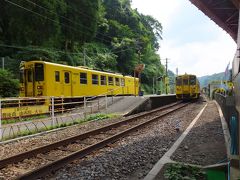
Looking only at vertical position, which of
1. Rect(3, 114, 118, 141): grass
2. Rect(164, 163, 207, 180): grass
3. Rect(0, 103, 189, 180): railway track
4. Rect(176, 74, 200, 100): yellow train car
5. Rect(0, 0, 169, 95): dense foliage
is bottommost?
Rect(164, 163, 207, 180): grass

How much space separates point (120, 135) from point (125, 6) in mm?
55358

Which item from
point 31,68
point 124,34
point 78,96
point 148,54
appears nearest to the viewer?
point 31,68

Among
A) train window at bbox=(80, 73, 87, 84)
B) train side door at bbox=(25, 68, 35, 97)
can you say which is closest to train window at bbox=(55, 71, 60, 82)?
train side door at bbox=(25, 68, 35, 97)

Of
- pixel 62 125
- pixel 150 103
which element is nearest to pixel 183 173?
pixel 62 125

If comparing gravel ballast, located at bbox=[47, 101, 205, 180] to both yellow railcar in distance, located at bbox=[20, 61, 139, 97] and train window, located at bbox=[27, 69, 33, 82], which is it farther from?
train window, located at bbox=[27, 69, 33, 82]

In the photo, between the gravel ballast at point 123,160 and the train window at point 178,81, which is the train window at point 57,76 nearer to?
the gravel ballast at point 123,160

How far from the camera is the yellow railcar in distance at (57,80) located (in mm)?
17250

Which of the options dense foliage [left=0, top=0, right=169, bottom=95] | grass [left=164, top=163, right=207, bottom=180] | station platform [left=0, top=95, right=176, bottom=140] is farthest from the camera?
dense foliage [left=0, top=0, right=169, bottom=95]

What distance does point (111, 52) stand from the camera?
48.9 m

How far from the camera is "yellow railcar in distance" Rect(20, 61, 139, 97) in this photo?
17.2 metres

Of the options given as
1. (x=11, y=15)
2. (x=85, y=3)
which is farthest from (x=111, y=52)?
(x=11, y=15)

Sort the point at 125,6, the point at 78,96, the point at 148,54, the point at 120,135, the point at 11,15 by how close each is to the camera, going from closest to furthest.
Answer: the point at 120,135 → the point at 78,96 → the point at 11,15 → the point at 125,6 → the point at 148,54

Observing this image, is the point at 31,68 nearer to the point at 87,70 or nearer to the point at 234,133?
the point at 87,70

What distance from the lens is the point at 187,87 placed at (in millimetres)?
31750
